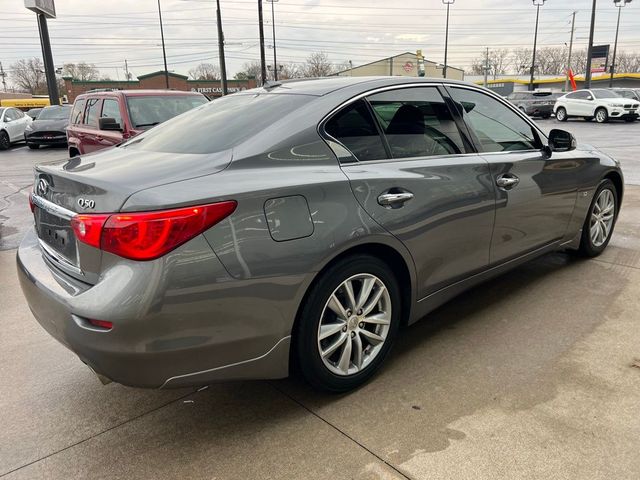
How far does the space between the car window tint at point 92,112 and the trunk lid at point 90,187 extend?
256 inches

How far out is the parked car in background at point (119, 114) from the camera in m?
7.61

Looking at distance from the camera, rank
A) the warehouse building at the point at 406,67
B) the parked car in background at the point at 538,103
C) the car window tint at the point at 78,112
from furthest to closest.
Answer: the warehouse building at the point at 406,67
the parked car in background at the point at 538,103
the car window tint at the point at 78,112

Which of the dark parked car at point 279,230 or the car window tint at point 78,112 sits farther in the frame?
the car window tint at point 78,112

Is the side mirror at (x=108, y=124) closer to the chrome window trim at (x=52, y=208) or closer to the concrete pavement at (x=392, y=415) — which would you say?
the concrete pavement at (x=392, y=415)

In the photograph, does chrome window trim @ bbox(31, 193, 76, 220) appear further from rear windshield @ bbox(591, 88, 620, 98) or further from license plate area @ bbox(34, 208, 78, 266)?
rear windshield @ bbox(591, 88, 620, 98)

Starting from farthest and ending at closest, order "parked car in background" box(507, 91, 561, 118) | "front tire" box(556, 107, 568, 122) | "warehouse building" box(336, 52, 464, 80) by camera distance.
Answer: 1. "warehouse building" box(336, 52, 464, 80)
2. "parked car in background" box(507, 91, 561, 118)
3. "front tire" box(556, 107, 568, 122)

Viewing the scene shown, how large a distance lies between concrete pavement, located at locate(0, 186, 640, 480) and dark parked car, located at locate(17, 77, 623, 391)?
304 mm

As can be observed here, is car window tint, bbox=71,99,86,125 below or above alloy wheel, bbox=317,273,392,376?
above

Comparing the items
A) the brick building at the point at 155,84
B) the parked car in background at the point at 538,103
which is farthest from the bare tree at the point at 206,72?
the parked car in background at the point at 538,103

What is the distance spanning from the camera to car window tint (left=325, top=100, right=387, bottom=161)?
2.68m

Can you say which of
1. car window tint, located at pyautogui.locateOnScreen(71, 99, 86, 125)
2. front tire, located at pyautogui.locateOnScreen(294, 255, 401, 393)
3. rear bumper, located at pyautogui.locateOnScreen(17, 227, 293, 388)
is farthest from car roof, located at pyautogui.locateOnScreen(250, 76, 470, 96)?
car window tint, located at pyautogui.locateOnScreen(71, 99, 86, 125)

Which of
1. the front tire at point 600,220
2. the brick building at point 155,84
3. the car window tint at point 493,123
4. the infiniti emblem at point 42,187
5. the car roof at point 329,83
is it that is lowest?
the front tire at point 600,220

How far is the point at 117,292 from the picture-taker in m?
1.99

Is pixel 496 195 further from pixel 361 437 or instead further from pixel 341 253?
pixel 361 437
